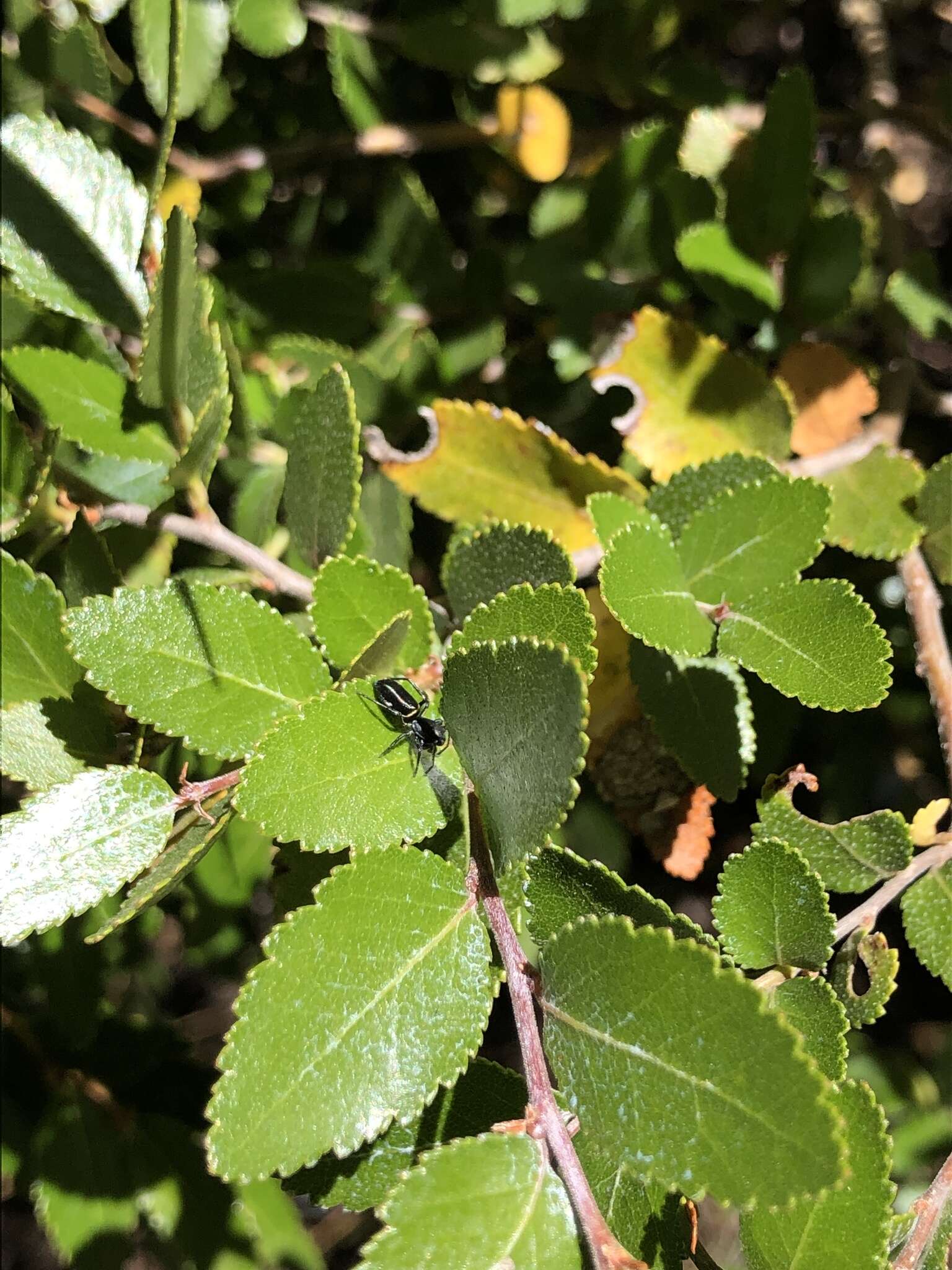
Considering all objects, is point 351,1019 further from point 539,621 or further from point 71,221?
point 71,221

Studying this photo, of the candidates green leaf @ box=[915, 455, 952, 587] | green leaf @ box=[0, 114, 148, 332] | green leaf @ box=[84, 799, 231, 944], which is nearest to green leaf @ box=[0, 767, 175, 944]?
green leaf @ box=[84, 799, 231, 944]

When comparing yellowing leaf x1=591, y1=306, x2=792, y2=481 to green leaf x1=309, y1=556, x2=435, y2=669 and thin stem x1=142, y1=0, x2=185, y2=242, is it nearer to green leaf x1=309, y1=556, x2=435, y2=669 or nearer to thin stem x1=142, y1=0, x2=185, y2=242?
green leaf x1=309, y1=556, x2=435, y2=669

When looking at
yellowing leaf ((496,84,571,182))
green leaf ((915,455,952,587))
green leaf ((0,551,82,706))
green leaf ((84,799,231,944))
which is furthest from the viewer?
yellowing leaf ((496,84,571,182))

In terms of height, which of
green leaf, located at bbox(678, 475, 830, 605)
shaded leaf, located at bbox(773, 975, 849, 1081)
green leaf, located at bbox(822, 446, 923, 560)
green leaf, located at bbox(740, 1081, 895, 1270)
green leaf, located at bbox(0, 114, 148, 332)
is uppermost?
green leaf, located at bbox(0, 114, 148, 332)

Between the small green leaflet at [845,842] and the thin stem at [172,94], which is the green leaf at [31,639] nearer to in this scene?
the thin stem at [172,94]

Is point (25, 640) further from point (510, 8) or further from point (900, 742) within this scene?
point (900, 742)

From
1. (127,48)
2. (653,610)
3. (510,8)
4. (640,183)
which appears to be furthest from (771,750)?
(127,48)

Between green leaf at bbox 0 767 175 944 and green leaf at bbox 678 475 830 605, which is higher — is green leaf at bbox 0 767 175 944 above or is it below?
below

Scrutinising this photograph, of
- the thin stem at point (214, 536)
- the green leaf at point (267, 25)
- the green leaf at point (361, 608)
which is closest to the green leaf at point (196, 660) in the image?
the green leaf at point (361, 608)
